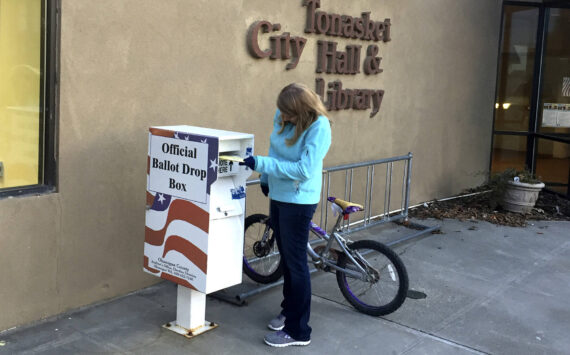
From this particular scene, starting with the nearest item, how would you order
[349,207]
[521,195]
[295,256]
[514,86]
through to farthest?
[295,256], [349,207], [521,195], [514,86]

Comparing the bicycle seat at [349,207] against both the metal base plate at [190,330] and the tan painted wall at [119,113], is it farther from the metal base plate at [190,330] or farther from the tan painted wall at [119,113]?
the tan painted wall at [119,113]

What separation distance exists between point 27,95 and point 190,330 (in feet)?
6.51

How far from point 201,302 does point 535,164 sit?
7.56 meters

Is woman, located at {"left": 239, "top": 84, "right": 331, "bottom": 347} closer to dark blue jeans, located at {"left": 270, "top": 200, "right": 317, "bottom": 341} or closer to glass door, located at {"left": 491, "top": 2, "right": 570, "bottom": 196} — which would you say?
dark blue jeans, located at {"left": 270, "top": 200, "right": 317, "bottom": 341}

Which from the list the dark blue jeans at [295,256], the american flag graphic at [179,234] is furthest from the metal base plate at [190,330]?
the dark blue jeans at [295,256]

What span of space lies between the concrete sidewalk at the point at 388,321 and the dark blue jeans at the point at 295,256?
171 mm

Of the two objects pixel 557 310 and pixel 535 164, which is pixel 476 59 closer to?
pixel 535 164

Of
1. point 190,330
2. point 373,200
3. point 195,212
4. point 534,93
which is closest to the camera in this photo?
point 195,212

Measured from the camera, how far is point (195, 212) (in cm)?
432

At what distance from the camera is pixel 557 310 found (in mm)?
5504

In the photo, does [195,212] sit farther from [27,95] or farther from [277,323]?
[27,95]

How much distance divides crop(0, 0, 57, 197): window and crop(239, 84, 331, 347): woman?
5.13 ft

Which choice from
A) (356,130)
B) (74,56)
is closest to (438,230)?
(356,130)

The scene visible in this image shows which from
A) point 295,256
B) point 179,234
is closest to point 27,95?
point 179,234
